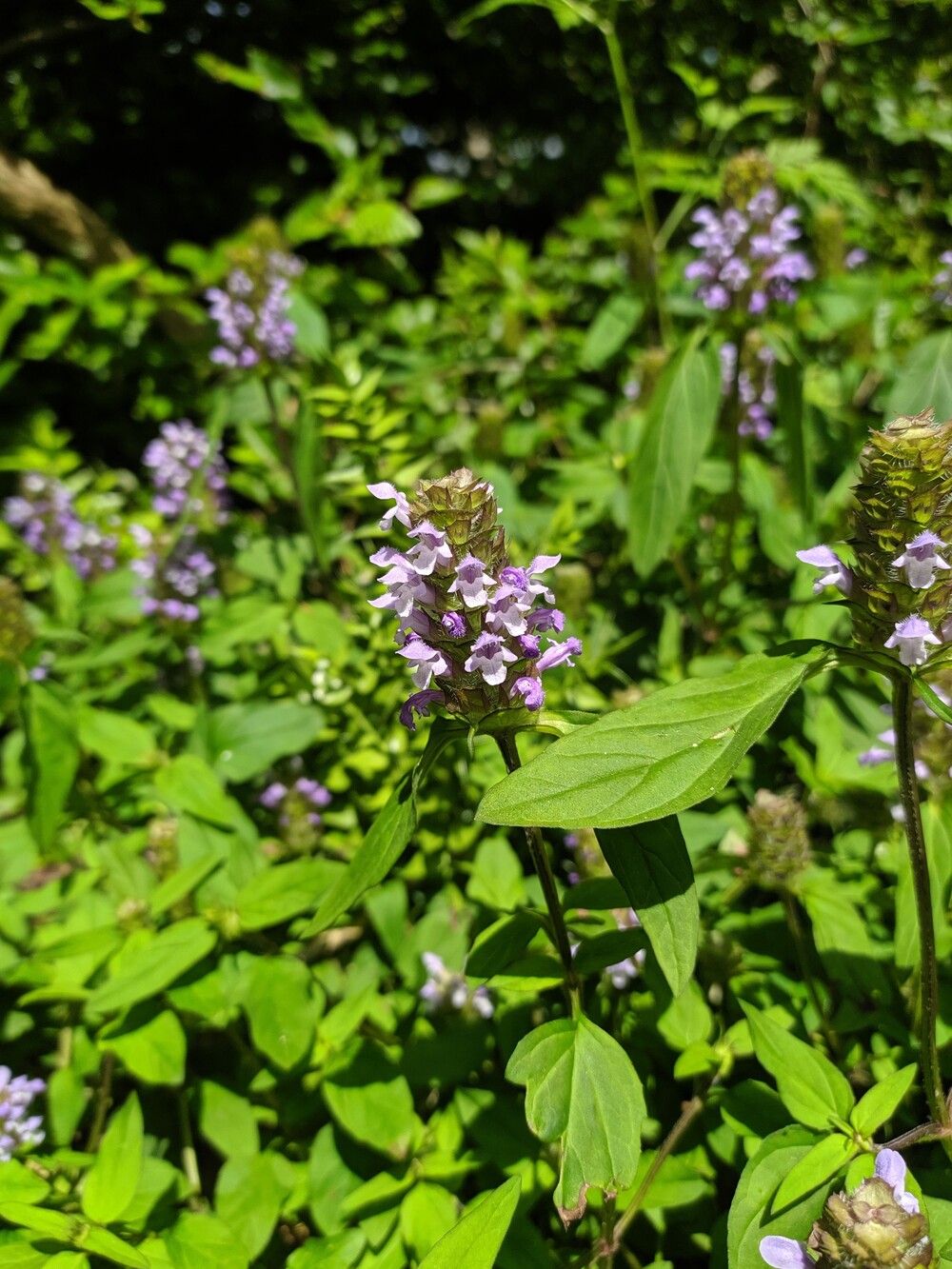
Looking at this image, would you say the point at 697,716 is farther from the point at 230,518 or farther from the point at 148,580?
the point at 230,518

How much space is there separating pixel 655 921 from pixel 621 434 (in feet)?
6.51

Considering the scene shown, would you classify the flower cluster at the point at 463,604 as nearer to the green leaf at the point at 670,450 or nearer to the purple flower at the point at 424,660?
the purple flower at the point at 424,660

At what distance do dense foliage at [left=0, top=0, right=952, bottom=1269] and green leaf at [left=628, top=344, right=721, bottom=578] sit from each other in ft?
0.04

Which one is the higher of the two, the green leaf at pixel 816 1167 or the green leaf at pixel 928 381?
the green leaf at pixel 928 381

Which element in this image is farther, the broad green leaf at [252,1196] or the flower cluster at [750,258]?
the flower cluster at [750,258]

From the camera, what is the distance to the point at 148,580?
2719 mm

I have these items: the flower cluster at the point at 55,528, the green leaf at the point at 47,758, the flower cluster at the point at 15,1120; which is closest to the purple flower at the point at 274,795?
the green leaf at the point at 47,758

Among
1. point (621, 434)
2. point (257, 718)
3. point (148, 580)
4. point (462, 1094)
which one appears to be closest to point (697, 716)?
point (462, 1094)

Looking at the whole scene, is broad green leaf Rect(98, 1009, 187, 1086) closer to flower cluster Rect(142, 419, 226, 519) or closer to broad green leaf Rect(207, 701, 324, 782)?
broad green leaf Rect(207, 701, 324, 782)

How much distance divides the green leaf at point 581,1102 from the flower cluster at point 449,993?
578mm

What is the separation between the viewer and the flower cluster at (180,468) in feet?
9.59

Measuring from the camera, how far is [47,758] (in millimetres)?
2061

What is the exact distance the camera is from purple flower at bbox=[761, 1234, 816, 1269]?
1086 mm

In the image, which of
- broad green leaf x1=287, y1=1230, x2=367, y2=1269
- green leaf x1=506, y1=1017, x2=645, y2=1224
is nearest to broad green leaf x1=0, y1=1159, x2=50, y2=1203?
broad green leaf x1=287, y1=1230, x2=367, y2=1269
